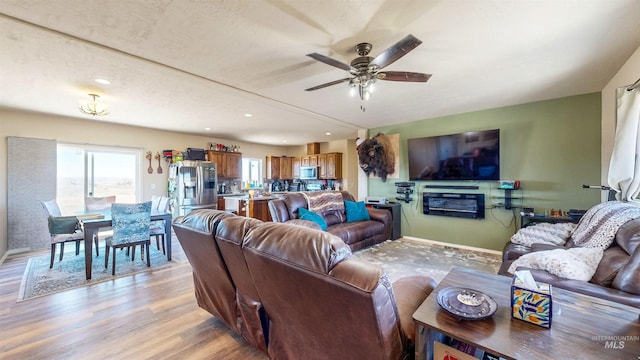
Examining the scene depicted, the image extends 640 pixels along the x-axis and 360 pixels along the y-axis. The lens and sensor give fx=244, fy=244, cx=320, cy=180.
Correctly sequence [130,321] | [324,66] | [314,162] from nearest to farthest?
[130,321], [324,66], [314,162]

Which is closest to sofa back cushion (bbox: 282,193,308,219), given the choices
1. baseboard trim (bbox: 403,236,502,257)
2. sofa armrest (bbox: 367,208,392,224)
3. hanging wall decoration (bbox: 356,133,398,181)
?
sofa armrest (bbox: 367,208,392,224)

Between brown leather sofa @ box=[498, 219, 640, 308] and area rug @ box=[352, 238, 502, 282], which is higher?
brown leather sofa @ box=[498, 219, 640, 308]

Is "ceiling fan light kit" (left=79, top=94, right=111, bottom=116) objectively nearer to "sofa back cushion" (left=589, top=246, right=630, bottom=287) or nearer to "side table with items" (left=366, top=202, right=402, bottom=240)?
"side table with items" (left=366, top=202, right=402, bottom=240)

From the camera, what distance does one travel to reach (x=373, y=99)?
3752mm

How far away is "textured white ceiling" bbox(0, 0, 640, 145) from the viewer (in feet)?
5.79

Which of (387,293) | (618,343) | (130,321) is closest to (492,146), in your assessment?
(618,343)

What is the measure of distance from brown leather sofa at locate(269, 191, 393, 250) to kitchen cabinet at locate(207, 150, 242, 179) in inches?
133

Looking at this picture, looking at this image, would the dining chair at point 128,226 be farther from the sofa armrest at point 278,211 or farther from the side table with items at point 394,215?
the side table with items at point 394,215

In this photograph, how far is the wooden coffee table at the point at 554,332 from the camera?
2.78 ft

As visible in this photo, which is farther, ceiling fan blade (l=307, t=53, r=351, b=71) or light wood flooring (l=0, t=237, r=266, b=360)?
ceiling fan blade (l=307, t=53, r=351, b=71)

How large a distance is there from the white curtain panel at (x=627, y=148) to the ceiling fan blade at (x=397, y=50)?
228 cm

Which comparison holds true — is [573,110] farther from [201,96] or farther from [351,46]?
[201,96]

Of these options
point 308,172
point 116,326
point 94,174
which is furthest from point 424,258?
point 94,174

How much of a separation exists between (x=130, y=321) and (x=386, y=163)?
A: 485cm
